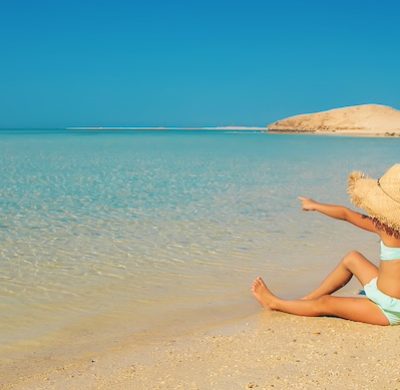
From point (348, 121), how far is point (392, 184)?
86786mm

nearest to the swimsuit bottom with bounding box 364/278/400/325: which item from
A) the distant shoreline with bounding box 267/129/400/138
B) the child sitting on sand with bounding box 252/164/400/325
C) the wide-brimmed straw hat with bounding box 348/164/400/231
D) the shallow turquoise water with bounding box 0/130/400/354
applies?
the child sitting on sand with bounding box 252/164/400/325

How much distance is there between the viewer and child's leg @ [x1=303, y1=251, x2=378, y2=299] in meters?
4.58

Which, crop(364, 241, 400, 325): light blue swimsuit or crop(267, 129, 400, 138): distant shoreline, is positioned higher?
crop(267, 129, 400, 138): distant shoreline

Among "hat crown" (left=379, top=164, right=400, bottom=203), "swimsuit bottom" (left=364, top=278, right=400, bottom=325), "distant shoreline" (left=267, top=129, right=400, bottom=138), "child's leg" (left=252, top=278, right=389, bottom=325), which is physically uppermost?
"distant shoreline" (left=267, top=129, right=400, bottom=138)

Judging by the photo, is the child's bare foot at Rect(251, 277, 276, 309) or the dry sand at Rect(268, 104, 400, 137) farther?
the dry sand at Rect(268, 104, 400, 137)

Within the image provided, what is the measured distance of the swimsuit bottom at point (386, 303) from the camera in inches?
167

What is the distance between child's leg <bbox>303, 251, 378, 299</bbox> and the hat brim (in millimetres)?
505

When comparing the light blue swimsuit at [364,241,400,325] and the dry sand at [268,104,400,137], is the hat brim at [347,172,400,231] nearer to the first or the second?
the light blue swimsuit at [364,241,400,325]

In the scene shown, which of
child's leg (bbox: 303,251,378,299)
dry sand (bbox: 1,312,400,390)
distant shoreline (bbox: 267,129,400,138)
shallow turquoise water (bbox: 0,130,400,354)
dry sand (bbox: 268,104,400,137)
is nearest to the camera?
dry sand (bbox: 1,312,400,390)

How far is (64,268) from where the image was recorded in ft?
20.9

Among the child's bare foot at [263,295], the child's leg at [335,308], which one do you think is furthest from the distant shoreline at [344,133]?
the child's leg at [335,308]

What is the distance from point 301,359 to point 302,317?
1.02 metres

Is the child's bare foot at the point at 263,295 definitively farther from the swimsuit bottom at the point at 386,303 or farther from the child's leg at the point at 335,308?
the swimsuit bottom at the point at 386,303

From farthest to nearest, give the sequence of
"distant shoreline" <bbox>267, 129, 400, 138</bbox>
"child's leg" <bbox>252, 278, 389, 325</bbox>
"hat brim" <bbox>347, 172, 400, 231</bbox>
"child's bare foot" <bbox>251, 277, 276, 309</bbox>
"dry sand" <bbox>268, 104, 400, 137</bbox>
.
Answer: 1. "dry sand" <bbox>268, 104, 400, 137</bbox>
2. "distant shoreline" <bbox>267, 129, 400, 138</bbox>
3. "child's bare foot" <bbox>251, 277, 276, 309</bbox>
4. "child's leg" <bbox>252, 278, 389, 325</bbox>
5. "hat brim" <bbox>347, 172, 400, 231</bbox>
